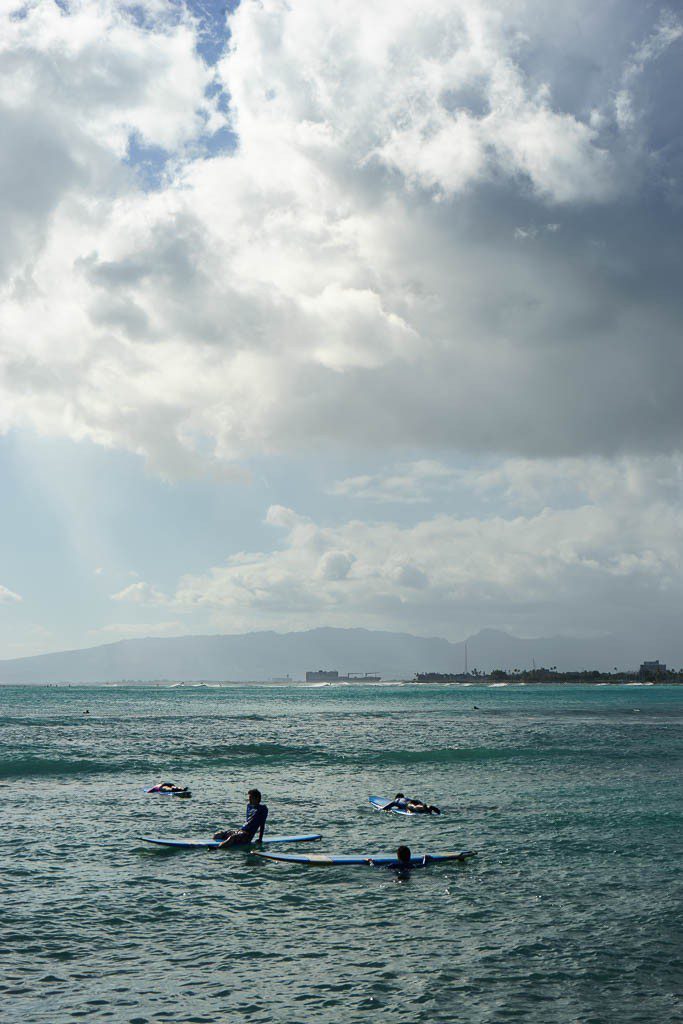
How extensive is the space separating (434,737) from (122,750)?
116ft

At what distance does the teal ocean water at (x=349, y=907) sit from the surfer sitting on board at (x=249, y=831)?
43.0 inches

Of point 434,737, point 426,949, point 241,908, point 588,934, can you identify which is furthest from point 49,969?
point 434,737

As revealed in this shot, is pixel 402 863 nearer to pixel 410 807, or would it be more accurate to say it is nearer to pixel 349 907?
pixel 349 907

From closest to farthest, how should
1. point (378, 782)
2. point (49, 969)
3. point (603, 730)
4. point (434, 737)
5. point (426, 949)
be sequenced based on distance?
point (49, 969)
point (426, 949)
point (378, 782)
point (434, 737)
point (603, 730)

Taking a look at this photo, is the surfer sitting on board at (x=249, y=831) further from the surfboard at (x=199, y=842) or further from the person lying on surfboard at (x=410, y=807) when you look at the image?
the person lying on surfboard at (x=410, y=807)

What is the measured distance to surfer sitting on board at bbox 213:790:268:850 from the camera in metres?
31.2

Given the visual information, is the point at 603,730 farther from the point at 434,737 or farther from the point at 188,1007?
the point at 188,1007

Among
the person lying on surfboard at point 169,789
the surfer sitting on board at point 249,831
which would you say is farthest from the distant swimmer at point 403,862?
the person lying on surfboard at point 169,789

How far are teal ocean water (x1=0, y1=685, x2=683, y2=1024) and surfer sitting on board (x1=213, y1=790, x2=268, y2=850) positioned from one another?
1092 mm

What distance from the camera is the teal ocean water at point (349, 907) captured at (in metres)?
16.9

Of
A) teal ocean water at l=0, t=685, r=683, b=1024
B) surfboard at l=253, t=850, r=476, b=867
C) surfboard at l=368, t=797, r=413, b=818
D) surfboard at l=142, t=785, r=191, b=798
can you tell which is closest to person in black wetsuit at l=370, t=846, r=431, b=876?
surfboard at l=253, t=850, r=476, b=867

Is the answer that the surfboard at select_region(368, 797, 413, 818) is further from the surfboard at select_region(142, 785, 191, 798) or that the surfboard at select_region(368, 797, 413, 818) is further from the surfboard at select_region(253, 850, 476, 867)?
the surfboard at select_region(142, 785, 191, 798)

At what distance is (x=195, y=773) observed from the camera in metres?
57.1

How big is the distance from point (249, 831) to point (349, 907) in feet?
28.5
